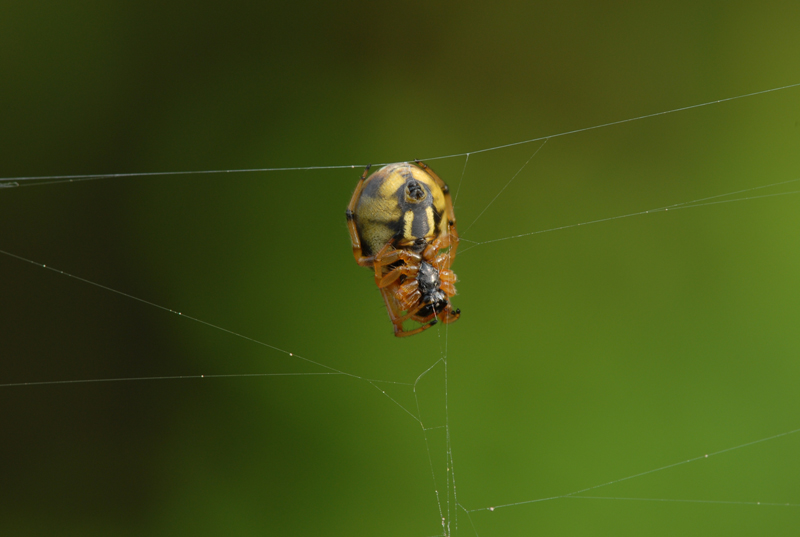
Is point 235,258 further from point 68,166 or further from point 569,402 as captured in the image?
point 569,402

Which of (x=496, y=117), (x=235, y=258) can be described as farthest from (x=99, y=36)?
(x=496, y=117)

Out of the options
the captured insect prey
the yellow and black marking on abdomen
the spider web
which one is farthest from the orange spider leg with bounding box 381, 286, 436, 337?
the spider web

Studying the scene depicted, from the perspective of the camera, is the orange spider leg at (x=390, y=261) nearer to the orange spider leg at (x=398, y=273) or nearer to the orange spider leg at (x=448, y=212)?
the orange spider leg at (x=398, y=273)

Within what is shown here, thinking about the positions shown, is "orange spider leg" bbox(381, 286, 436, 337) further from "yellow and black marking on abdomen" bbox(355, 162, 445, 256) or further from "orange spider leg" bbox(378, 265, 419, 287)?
"yellow and black marking on abdomen" bbox(355, 162, 445, 256)

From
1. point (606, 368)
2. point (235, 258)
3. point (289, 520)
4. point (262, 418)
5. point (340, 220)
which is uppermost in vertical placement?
point (340, 220)

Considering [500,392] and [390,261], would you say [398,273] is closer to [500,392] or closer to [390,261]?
[390,261]

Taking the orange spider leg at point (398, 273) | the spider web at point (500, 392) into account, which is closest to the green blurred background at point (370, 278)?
the spider web at point (500, 392)

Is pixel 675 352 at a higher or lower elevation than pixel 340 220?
lower

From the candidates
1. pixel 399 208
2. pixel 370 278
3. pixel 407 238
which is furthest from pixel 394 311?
pixel 370 278
